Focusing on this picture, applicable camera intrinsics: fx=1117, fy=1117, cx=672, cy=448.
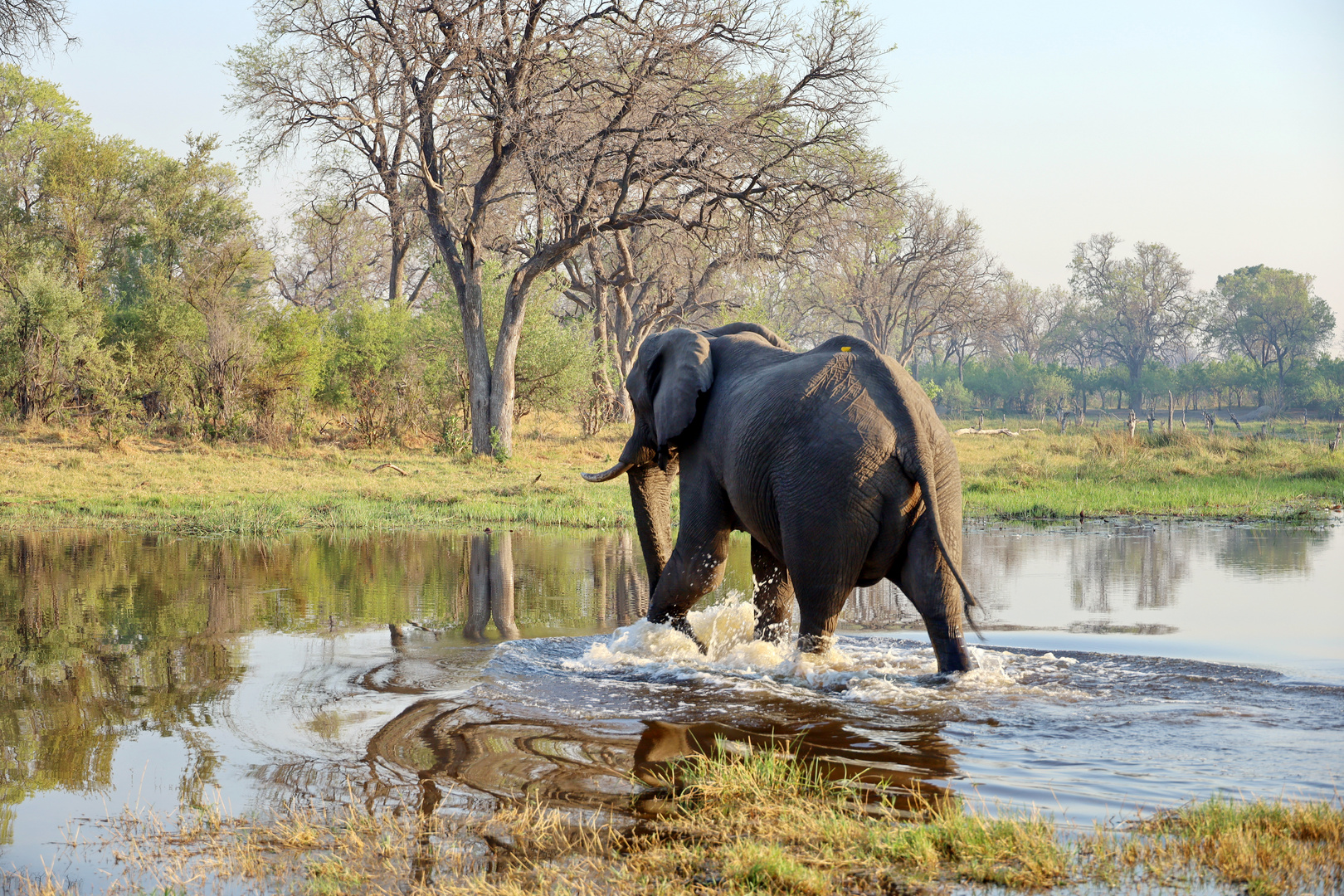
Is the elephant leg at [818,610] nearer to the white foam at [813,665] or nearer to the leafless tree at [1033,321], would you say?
the white foam at [813,665]

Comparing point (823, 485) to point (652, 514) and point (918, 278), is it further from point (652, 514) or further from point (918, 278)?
point (918, 278)

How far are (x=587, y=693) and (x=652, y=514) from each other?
1.95 metres

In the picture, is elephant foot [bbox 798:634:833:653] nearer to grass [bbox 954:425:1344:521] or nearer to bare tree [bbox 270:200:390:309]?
grass [bbox 954:425:1344:521]

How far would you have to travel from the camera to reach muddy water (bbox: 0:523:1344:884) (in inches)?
169

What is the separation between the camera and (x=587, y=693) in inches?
230

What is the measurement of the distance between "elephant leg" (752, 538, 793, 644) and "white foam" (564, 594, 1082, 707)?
0.45ft

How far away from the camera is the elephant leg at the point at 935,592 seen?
18.3ft

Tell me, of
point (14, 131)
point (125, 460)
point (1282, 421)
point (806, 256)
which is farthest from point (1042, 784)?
point (1282, 421)

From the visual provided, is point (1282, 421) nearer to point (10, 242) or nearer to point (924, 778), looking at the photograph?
point (10, 242)

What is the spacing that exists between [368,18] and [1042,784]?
20.7 metres

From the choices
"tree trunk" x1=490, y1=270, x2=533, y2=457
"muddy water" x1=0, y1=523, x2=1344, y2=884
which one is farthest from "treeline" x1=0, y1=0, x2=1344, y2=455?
"muddy water" x1=0, y1=523, x2=1344, y2=884

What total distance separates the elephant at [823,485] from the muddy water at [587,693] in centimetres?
44

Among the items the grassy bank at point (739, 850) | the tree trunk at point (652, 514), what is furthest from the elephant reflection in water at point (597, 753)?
the tree trunk at point (652, 514)

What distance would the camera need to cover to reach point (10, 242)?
27.3 metres
